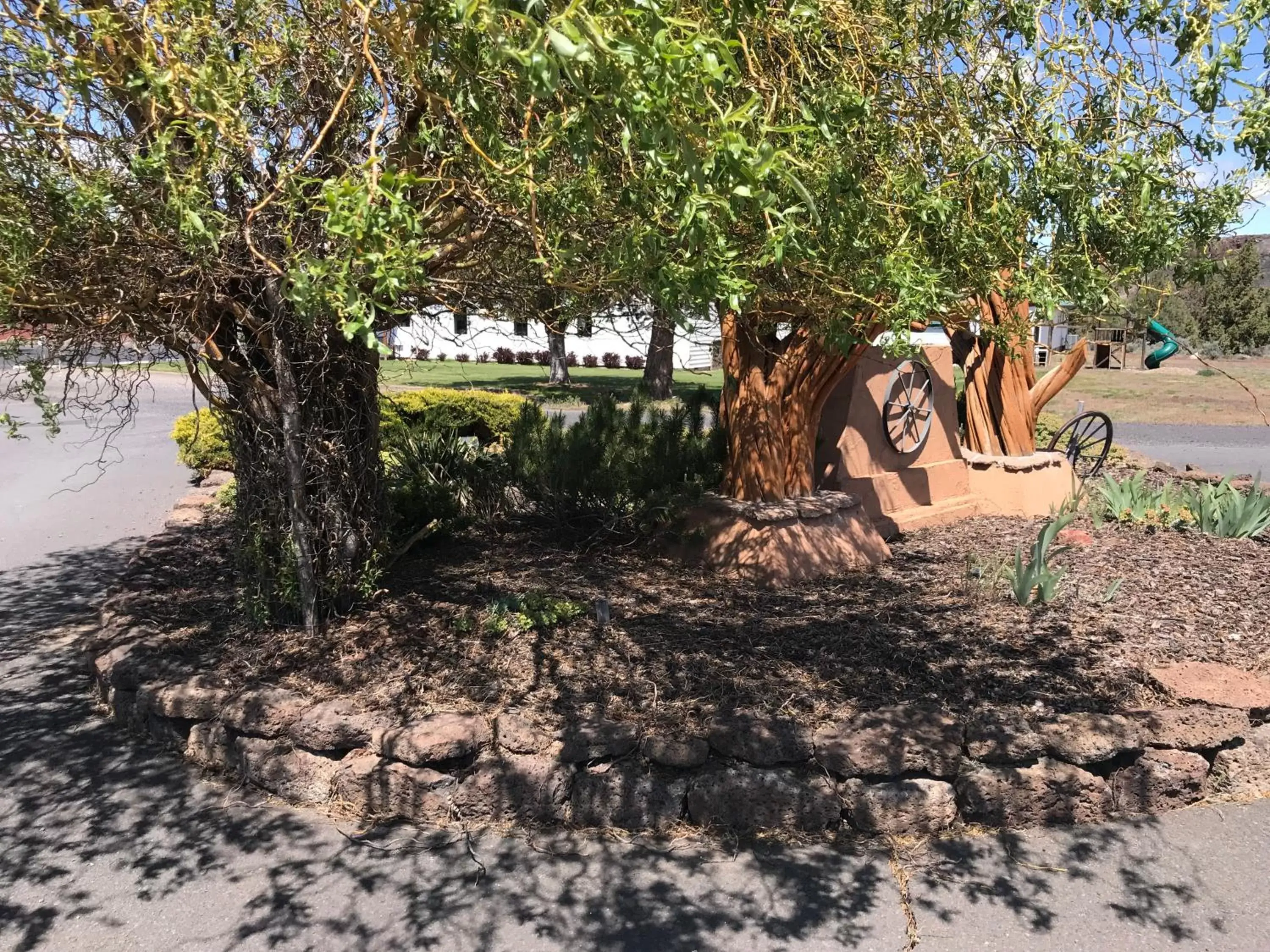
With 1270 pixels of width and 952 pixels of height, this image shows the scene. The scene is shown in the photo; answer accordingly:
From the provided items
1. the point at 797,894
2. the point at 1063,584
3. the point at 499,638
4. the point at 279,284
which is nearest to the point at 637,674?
the point at 499,638

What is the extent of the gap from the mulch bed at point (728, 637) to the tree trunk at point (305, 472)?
0.23 m

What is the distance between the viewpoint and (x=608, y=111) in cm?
241

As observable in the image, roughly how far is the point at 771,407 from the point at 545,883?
3.91m

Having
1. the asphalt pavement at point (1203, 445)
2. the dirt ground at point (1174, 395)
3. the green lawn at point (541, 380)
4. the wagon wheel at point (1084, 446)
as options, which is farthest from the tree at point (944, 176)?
the dirt ground at point (1174, 395)

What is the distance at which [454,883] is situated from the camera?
3242 mm

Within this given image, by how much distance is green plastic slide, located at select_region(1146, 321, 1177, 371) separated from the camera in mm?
6375

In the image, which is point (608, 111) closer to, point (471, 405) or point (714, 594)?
point (714, 594)

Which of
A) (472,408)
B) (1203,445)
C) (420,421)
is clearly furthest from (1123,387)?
(420,421)

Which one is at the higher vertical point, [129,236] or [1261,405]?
[129,236]

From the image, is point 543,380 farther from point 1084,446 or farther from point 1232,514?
point 1232,514

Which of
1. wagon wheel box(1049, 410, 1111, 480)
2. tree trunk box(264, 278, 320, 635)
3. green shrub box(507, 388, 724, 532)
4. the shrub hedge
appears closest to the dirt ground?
wagon wheel box(1049, 410, 1111, 480)

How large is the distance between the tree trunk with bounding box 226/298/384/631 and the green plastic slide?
4.87 metres

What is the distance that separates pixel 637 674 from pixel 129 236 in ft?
9.10

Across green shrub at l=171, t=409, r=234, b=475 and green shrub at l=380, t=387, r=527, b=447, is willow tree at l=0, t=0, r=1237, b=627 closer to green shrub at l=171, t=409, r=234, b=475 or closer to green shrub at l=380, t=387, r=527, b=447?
green shrub at l=171, t=409, r=234, b=475
